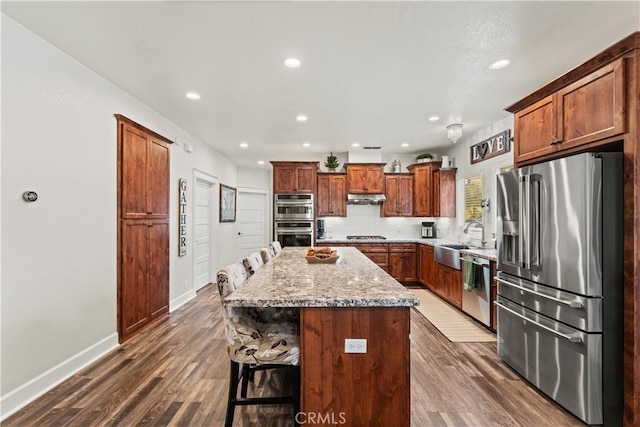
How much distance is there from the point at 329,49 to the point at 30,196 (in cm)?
250

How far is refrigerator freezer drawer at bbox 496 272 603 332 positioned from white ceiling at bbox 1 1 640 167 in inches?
74.2

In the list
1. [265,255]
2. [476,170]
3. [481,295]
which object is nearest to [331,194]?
[476,170]

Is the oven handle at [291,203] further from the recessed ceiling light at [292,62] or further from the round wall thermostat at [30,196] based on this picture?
the round wall thermostat at [30,196]

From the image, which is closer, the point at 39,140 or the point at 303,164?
the point at 39,140

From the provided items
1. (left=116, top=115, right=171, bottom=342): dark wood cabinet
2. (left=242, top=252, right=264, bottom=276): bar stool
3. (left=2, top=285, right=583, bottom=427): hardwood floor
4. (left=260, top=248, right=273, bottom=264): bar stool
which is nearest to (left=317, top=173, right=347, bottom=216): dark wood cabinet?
(left=116, top=115, right=171, bottom=342): dark wood cabinet

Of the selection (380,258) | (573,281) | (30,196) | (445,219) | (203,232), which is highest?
(30,196)

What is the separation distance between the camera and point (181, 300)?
4535 millimetres

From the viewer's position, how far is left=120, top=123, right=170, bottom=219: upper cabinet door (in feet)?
10.5

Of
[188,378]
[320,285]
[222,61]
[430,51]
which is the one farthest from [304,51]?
[188,378]

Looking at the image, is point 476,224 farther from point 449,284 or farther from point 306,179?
point 306,179

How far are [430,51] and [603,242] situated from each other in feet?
5.99

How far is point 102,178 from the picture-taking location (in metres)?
2.88

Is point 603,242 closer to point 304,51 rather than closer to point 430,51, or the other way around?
point 430,51

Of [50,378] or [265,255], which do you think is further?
[265,255]
